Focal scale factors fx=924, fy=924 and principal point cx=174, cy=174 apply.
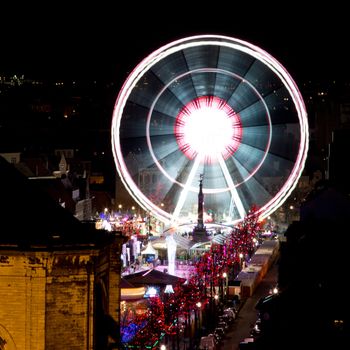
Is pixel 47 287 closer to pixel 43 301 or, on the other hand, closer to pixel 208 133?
pixel 43 301

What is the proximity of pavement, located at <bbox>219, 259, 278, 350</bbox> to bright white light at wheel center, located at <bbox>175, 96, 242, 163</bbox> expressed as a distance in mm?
6891

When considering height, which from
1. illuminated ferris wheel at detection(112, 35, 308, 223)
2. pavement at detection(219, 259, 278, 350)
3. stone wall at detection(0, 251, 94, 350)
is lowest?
pavement at detection(219, 259, 278, 350)

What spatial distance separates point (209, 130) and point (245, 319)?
1315 cm

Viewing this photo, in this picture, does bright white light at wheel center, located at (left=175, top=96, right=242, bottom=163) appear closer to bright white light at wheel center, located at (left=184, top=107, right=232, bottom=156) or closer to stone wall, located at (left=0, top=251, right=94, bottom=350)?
bright white light at wheel center, located at (left=184, top=107, right=232, bottom=156)

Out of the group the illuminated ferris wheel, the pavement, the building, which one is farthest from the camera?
the illuminated ferris wheel

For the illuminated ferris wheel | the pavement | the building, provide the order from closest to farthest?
the building
the pavement
the illuminated ferris wheel

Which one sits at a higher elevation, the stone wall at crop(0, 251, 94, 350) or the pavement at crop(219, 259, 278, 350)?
the stone wall at crop(0, 251, 94, 350)

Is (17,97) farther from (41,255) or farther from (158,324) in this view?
(41,255)

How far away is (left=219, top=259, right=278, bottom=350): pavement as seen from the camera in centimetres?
3048

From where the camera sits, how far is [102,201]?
3014 inches

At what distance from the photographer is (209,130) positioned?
149ft

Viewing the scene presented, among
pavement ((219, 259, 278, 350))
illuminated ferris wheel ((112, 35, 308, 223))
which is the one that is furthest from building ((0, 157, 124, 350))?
illuminated ferris wheel ((112, 35, 308, 223))

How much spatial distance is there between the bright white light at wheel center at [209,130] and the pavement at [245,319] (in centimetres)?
689

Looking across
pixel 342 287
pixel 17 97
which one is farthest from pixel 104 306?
pixel 17 97
